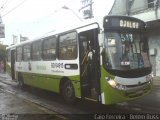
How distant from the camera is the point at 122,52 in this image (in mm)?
10406

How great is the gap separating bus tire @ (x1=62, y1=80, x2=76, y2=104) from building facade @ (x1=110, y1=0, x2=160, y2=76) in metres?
11.6

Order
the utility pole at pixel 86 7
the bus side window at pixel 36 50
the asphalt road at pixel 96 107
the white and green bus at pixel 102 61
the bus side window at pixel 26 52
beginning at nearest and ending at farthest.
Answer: the white and green bus at pixel 102 61 < the asphalt road at pixel 96 107 < the bus side window at pixel 36 50 < the bus side window at pixel 26 52 < the utility pole at pixel 86 7

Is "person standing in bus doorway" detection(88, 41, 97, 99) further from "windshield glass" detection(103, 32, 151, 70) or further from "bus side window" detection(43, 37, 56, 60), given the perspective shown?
"bus side window" detection(43, 37, 56, 60)

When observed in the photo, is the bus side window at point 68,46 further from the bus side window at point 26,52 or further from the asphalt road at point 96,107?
the bus side window at point 26,52

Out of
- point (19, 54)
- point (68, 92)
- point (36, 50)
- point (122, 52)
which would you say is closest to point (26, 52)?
point (19, 54)

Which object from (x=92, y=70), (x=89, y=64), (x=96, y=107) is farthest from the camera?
(x=96, y=107)

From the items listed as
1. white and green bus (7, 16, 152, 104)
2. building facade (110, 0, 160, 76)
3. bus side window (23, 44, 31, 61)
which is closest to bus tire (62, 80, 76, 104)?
white and green bus (7, 16, 152, 104)

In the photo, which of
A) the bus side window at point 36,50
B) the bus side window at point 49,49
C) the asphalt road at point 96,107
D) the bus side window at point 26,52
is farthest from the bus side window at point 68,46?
the bus side window at point 26,52

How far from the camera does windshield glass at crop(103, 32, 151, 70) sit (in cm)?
1030

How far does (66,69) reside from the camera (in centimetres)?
1310

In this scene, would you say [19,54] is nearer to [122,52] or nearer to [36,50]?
[36,50]

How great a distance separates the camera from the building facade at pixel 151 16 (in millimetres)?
23625

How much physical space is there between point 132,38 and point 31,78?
8.23 metres

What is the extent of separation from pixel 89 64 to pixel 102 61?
4.43 ft
